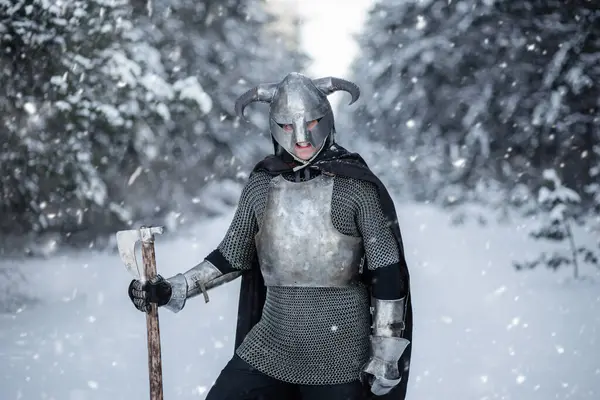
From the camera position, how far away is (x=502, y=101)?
9461mm

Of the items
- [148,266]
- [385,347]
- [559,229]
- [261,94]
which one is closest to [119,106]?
[559,229]

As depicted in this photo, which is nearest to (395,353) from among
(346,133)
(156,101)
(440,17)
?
(156,101)

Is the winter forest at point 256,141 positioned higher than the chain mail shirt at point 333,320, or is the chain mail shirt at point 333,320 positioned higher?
the winter forest at point 256,141

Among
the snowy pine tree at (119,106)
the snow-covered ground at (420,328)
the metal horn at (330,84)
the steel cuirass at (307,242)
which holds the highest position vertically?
the snowy pine tree at (119,106)

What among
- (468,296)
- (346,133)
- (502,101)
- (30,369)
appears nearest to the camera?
(30,369)

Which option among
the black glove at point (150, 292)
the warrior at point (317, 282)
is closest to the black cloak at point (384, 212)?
the warrior at point (317, 282)

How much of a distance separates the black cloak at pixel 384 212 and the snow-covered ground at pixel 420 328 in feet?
8.02

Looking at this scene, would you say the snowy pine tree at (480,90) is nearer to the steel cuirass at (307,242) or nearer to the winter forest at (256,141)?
the winter forest at (256,141)

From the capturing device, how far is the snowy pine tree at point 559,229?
9328 millimetres

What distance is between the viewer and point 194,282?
300 cm

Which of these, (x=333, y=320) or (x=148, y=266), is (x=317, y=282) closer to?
(x=333, y=320)

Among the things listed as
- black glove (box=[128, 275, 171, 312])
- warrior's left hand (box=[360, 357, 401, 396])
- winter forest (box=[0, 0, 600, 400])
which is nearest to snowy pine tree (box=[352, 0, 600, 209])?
winter forest (box=[0, 0, 600, 400])

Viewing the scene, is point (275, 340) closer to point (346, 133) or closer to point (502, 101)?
point (502, 101)

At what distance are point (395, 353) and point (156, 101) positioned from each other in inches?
265
